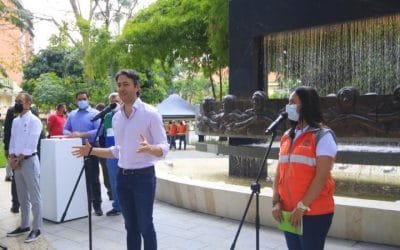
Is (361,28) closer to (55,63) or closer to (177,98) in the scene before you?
(177,98)

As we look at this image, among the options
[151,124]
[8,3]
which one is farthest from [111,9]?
[151,124]

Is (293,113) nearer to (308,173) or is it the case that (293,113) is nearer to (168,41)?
(308,173)

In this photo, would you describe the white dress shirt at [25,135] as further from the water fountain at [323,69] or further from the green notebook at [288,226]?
the green notebook at [288,226]

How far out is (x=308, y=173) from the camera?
10.4 feet

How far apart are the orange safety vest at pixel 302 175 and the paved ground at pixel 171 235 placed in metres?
2.27

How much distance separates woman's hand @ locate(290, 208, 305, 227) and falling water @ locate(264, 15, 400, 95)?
6.13 metres

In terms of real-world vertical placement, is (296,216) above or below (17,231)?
above

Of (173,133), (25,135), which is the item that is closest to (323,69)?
(25,135)

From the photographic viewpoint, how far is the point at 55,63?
111 ft

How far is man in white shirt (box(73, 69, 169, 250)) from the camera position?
3.96 metres

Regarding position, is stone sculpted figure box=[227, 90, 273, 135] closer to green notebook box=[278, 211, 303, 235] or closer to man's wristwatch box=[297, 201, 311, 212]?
green notebook box=[278, 211, 303, 235]

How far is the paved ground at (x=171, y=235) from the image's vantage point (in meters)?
5.50

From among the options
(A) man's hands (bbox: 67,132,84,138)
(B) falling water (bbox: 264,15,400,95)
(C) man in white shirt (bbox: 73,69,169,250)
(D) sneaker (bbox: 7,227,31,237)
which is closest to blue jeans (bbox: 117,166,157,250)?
(C) man in white shirt (bbox: 73,69,169,250)

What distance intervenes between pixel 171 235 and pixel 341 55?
18.4 feet
